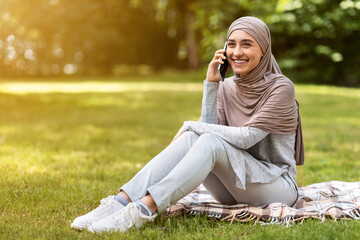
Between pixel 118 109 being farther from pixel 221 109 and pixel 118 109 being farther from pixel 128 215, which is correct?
pixel 128 215

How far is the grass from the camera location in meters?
3.12

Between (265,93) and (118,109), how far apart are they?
8.60 m

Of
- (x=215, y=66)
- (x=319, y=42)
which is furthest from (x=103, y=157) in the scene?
(x=319, y=42)

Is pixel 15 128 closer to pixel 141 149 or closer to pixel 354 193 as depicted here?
pixel 141 149

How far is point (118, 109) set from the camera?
38.4ft

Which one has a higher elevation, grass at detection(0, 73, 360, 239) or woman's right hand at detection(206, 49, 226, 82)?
woman's right hand at detection(206, 49, 226, 82)

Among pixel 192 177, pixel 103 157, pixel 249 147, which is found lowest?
pixel 103 157

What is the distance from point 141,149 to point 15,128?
10.1ft

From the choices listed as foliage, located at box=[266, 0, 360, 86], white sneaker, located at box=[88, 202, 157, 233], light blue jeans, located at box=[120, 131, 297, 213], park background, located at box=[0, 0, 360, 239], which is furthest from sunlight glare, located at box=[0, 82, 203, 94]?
white sneaker, located at box=[88, 202, 157, 233]

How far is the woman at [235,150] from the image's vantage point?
120 inches

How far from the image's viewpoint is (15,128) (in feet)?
27.6

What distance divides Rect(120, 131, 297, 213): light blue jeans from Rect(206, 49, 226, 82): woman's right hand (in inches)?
21.0

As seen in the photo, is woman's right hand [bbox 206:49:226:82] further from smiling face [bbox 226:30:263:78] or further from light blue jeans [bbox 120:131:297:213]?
light blue jeans [bbox 120:131:297:213]

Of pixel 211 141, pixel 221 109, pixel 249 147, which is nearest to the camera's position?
pixel 211 141
